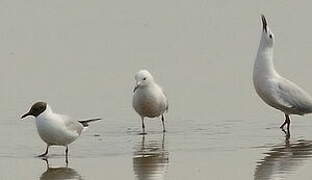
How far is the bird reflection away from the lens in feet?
34.8

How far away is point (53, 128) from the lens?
12.0m

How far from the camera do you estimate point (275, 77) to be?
558 inches

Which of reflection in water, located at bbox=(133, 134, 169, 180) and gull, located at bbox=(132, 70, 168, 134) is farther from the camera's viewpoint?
gull, located at bbox=(132, 70, 168, 134)

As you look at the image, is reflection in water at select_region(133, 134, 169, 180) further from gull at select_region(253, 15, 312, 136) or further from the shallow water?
gull at select_region(253, 15, 312, 136)

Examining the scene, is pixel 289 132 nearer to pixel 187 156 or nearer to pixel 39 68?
pixel 187 156

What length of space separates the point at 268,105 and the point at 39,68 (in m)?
4.92

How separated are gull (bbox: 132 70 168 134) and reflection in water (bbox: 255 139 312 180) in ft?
7.09

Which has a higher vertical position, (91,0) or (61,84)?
(91,0)

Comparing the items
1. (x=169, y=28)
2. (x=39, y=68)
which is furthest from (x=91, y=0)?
(x=39, y=68)

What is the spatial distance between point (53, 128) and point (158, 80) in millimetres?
5692

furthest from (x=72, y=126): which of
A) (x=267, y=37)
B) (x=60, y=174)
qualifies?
(x=267, y=37)

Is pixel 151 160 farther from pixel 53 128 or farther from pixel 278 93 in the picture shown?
pixel 278 93

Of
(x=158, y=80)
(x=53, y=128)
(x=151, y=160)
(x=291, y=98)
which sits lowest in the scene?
(x=151, y=160)

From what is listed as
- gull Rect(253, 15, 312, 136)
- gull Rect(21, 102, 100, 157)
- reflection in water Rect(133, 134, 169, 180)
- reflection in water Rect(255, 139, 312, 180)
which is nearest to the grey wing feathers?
gull Rect(253, 15, 312, 136)
